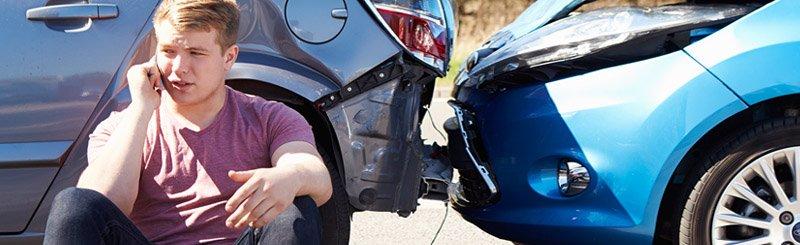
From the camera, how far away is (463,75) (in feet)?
17.6

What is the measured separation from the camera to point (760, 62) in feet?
14.3

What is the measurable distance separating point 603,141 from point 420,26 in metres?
0.71

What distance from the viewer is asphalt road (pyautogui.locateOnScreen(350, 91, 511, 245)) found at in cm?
604

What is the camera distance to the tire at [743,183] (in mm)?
4426

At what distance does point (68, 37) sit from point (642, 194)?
6.17 ft

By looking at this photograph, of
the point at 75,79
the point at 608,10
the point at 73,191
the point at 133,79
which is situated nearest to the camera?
the point at 73,191

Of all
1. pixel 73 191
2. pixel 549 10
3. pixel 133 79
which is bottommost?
pixel 73 191

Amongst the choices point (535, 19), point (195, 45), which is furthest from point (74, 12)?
point (535, 19)

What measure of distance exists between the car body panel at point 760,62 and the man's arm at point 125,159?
1.86 metres

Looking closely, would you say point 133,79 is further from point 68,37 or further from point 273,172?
point 68,37

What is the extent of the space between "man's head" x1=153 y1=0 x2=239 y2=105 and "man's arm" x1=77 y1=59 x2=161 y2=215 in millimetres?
85

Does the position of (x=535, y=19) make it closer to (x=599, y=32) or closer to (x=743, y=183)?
(x=599, y=32)

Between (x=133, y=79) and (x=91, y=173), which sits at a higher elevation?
(x=133, y=79)


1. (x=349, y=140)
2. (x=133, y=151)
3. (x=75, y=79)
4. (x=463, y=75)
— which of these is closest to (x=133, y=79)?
(x=133, y=151)
